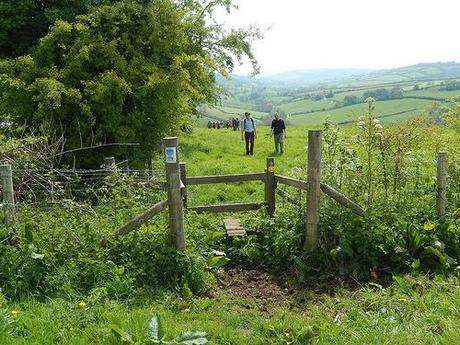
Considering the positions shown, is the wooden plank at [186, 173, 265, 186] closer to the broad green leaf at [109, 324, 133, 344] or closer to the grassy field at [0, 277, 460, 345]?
the grassy field at [0, 277, 460, 345]

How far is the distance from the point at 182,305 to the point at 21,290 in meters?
1.93

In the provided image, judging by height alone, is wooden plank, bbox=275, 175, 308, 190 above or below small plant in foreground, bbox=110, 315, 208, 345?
above

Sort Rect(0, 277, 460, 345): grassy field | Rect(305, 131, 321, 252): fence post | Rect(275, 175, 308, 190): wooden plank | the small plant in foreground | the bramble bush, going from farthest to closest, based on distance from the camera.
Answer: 1. Rect(275, 175, 308, 190): wooden plank
2. Rect(305, 131, 321, 252): fence post
3. the bramble bush
4. Rect(0, 277, 460, 345): grassy field
5. the small plant in foreground

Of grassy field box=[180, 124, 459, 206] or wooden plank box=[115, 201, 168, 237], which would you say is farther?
grassy field box=[180, 124, 459, 206]

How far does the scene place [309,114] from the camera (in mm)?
94188

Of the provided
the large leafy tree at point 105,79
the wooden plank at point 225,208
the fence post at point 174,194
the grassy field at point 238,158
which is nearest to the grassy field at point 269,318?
the fence post at point 174,194

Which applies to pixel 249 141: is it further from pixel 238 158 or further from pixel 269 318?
pixel 269 318

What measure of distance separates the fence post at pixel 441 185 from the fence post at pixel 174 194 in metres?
4.03

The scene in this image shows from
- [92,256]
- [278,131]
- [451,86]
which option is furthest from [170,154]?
[451,86]

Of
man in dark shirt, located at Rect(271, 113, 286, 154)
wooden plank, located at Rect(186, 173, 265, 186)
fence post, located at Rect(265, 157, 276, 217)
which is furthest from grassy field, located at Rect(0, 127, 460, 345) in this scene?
man in dark shirt, located at Rect(271, 113, 286, 154)

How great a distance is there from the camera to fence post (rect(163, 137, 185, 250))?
6.18m

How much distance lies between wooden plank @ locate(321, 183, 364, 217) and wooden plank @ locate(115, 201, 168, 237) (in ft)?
7.92

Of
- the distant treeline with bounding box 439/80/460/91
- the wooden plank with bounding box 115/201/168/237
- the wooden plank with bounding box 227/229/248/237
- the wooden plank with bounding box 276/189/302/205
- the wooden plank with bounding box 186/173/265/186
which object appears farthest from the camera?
the distant treeline with bounding box 439/80/460/91

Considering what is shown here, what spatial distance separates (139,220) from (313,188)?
2574 mm
